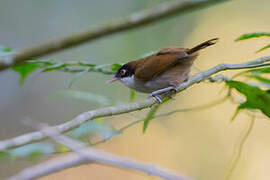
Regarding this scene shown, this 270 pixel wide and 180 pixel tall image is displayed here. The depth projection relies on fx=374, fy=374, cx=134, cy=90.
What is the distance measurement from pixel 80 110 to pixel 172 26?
3019 millimetres

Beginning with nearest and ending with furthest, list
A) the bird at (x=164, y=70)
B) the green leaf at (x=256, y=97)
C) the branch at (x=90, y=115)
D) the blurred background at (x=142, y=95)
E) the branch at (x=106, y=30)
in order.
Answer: the branch at (x=106, y=30) → the branch at (x=90, y=115) → the green leaf at (x=256, y=97) → the bird at (x=164, y=70) → the blurred background at (x=142, y=95)

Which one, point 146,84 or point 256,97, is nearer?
point 256,97

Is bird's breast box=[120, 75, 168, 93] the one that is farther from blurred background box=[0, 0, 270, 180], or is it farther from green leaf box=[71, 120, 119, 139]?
blurred background box=[0, 0, 270, 180]

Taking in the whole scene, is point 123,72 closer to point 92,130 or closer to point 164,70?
point 164,70

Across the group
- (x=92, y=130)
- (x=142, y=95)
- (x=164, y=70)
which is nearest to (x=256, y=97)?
(x=92, y=130)

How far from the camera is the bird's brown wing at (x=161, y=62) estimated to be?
11.3ft

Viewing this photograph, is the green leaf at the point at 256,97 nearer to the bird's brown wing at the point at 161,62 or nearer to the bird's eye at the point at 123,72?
the bird's brown wing at the point at 161,62

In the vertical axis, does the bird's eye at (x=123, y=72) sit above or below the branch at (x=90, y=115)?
below

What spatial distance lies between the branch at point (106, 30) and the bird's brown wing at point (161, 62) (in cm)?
237

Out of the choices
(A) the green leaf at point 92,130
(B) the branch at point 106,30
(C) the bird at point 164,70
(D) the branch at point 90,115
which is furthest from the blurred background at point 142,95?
(B) the branch at point 106,30

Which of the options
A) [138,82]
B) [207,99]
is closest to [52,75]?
[207,99]

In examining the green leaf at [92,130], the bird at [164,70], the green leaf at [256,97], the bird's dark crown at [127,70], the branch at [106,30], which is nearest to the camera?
the branch at [106,30]

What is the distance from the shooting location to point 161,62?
3502 mm

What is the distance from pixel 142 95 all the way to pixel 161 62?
4.70 m
